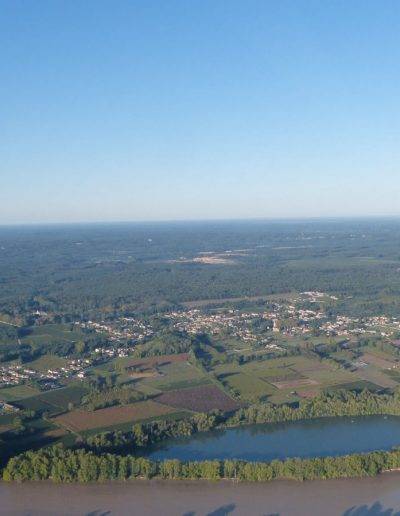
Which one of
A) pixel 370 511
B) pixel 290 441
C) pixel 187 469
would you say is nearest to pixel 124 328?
pixel 290 441

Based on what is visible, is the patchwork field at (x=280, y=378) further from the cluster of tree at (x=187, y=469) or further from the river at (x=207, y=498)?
the cluster of tree at (x=187, y=469)

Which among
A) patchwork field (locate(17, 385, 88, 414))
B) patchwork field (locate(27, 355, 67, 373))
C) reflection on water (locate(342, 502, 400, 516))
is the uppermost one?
patchwork field (locate(27, 355, 67, 373))

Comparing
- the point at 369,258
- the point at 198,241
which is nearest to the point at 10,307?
the point at 369,258

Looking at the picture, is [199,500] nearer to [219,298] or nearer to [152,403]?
[152,403]

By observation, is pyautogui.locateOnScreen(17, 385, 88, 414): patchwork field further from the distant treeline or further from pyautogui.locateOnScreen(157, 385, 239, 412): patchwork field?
the distant treeline

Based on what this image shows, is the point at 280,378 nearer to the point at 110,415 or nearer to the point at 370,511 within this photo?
the point at 110,415

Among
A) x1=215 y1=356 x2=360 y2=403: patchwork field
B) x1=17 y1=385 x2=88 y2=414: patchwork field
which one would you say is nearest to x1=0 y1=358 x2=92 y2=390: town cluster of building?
x1=17 y1=385 x2=88 y2=414: patchwork field
